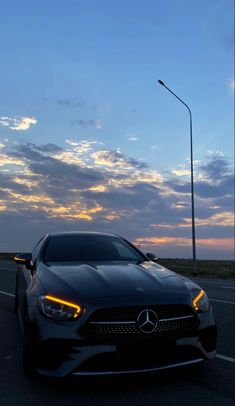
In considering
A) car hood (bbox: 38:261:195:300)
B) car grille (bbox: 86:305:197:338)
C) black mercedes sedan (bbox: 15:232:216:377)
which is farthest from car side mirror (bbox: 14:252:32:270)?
car grille (bbox: 86:305:197:338)

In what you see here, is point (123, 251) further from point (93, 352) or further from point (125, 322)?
point (93, 352)

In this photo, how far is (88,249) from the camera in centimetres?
598

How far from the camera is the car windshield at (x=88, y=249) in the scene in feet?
18.8

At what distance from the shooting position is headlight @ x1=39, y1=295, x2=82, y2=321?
4.09 metres

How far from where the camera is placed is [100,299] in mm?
4152

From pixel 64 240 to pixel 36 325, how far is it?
2084 mm

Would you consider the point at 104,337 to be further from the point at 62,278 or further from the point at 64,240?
the point at 64,240

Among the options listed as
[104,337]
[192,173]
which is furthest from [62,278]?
[192,173]

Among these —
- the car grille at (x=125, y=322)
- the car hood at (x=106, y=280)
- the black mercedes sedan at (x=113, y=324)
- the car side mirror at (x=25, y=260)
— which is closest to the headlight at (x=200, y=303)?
the black mercedes sedan at (x=113, y=324)

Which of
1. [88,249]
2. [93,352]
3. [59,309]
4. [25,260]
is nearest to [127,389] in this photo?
[93,352]

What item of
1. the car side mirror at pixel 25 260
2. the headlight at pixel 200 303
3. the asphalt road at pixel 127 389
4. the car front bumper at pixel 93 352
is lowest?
the asphalt road at pixel 127 389

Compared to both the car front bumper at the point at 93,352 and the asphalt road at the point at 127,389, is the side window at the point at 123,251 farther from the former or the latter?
the car front bumper at the point at 93,352

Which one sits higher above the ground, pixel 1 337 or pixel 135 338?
pixel 135 338

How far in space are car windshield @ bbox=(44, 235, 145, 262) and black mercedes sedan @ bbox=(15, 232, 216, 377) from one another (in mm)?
884
